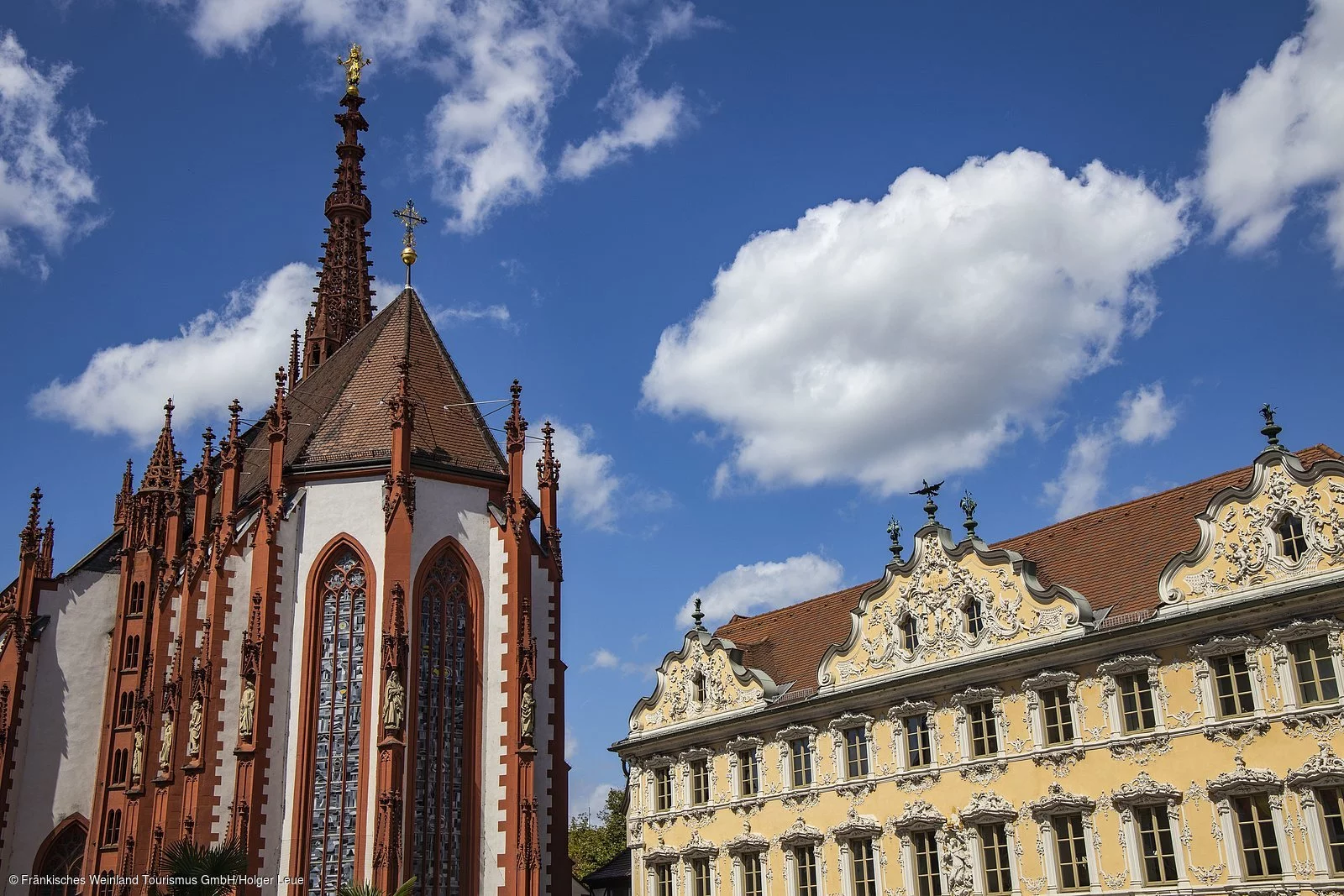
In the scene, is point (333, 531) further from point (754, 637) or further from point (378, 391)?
point (754, 637)

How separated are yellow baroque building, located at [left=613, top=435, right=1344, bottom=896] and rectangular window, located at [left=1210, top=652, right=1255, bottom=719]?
35mm

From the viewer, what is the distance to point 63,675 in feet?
135

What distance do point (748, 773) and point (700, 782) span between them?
6.39 feet

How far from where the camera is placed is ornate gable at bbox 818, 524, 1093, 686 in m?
27.4

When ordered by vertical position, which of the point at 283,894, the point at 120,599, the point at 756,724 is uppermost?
the point at 120,599

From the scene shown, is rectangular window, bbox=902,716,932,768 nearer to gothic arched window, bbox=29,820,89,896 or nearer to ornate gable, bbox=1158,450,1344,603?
ornate gable, bbox=1158,450,1344,603

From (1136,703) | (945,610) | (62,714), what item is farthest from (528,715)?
(62,714)

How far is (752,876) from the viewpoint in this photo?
32.3 metres

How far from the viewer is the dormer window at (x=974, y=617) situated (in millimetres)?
28625

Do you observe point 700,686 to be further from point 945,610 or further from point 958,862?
point 958,862

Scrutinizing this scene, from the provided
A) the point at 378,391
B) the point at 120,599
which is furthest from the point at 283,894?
the point at 120,599

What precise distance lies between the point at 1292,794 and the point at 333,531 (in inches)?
873

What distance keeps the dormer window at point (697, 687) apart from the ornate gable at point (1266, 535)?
14415 millimetres

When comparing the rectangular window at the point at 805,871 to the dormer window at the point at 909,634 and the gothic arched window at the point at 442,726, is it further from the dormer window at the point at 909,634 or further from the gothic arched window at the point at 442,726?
the gothic arched window at the point at 442,726
